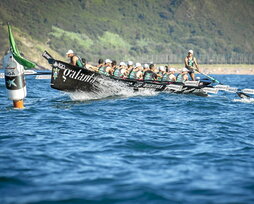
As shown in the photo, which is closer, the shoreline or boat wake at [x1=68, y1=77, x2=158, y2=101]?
boat wake at [x1=68, y1=77, x2=158, y2=101]

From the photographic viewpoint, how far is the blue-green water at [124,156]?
22.3ft

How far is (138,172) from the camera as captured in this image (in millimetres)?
7844

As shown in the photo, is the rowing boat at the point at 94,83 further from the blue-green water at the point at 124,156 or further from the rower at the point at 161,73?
the blue-green water at the point at 124,156

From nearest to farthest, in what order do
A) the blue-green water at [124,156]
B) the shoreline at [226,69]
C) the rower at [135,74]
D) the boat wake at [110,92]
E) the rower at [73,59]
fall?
the blue-green water at [124,156] < the rower at [73,59] < the boat wake at [110,92] < the rower at [135,74] < the shoreline at [226,69]

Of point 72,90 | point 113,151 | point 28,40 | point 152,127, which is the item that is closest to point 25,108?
point 72,90

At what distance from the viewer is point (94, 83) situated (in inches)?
741

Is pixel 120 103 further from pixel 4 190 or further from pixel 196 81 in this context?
pixel 4 190

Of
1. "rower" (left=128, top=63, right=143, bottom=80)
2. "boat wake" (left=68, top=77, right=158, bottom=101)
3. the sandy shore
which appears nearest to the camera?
"boat wake" (left=68, top=77, right=158, bottom=101)

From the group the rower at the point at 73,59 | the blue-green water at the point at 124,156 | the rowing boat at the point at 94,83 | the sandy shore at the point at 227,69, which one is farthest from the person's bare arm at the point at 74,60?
the sandy shore at the point at 227,69

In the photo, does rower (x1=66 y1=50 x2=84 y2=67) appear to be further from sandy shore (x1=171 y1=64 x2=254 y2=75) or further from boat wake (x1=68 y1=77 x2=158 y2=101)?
sandy shore (x1=171 y1=64 x2=254 y2=75)

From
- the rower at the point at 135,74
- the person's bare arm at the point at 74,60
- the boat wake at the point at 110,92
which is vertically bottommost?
the boat wake at the point at 110,92

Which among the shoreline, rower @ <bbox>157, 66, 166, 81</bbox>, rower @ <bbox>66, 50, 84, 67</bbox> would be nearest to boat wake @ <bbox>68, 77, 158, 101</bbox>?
rower @ <bbox>66, 50, 84, 67</bbox>

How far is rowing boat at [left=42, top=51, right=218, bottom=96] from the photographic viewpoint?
17.3 m

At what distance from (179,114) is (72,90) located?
5098 mm
